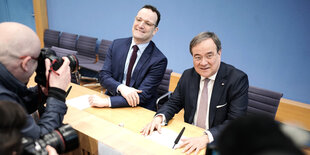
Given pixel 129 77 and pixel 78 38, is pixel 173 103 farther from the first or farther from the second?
pixel 78 38

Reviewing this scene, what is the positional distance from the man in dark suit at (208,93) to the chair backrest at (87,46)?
10.6 ft

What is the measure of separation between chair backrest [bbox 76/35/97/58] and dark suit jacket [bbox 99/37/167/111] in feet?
8.33

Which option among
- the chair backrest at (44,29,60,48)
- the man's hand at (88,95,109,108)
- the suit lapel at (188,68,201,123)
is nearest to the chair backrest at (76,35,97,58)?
the chair backrest at (44,29,60,48)

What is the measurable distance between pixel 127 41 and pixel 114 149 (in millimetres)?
1410

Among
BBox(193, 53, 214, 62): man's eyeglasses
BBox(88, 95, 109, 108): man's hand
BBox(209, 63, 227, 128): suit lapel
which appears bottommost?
BBox(88, 95, 109, 108): man's hand

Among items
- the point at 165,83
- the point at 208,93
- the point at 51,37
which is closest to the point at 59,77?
the point at 208,93

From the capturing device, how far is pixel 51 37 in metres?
5.07

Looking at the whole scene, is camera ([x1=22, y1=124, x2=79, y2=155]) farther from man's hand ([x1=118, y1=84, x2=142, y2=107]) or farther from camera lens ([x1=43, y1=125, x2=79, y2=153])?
man's hand ([x1=118, y1=84, x2=142, y2=107])

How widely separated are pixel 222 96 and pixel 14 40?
1.39m

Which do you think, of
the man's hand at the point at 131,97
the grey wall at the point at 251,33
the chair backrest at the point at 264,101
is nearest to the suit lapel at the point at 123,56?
the man's hand at the point at 131,97

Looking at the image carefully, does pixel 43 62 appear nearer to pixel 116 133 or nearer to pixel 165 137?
pixel 116 133

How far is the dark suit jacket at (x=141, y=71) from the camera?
1892 millimetres

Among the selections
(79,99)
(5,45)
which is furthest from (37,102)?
(79,99)

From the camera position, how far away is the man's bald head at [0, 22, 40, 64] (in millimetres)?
878
